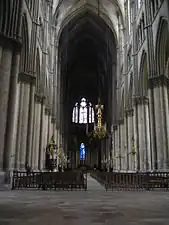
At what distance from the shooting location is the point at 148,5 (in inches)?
800

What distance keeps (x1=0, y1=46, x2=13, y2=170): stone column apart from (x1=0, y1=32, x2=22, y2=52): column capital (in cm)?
23

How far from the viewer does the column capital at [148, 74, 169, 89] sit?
60.3ft

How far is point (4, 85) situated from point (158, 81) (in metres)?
11.3

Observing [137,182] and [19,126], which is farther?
[19,126]

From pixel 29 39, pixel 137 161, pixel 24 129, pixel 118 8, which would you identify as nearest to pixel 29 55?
pixel 29 39

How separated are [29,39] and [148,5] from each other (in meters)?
10.2

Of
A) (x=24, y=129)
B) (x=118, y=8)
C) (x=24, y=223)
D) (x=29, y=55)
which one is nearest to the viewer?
(x=24, y=223)

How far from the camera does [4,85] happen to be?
13.0 meters

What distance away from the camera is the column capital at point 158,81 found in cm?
1838

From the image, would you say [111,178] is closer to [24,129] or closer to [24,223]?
[24,129]

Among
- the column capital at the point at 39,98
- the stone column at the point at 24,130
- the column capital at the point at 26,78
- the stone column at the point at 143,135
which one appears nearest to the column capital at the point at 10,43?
the column capital at the point at 26,78

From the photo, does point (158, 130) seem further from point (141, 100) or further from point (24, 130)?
point (24, 130)

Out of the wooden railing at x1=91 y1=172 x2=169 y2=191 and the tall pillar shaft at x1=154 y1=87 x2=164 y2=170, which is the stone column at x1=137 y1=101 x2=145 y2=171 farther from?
the wooden railing at x1=91 y1=172 x2=169 y2=191

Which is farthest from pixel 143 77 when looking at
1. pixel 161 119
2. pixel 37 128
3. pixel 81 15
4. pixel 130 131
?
pixel 81 15
